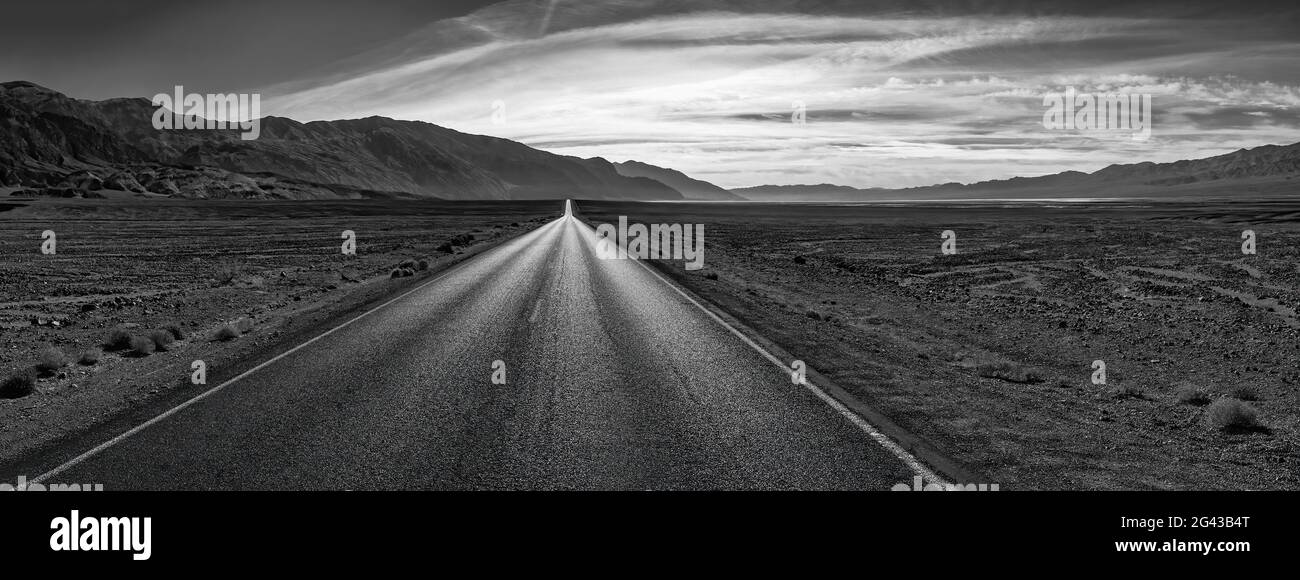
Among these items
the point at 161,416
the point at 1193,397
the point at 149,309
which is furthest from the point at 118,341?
the point at 1193,397

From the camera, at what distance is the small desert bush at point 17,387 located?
363 inches

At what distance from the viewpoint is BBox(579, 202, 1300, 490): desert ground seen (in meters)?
6.70

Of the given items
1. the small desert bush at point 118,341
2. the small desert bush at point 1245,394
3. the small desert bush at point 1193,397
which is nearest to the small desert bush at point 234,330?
the small desert bush at point 118,341

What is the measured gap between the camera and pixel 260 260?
3309cm

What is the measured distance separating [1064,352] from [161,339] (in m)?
15.7

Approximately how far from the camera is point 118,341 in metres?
12.5

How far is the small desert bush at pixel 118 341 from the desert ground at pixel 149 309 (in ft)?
0.08

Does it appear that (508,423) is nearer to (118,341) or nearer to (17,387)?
(17,387)

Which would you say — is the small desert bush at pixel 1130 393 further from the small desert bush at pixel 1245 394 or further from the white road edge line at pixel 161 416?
the white road edge line at pixel 161 416

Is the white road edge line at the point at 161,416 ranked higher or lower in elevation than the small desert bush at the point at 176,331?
lower
